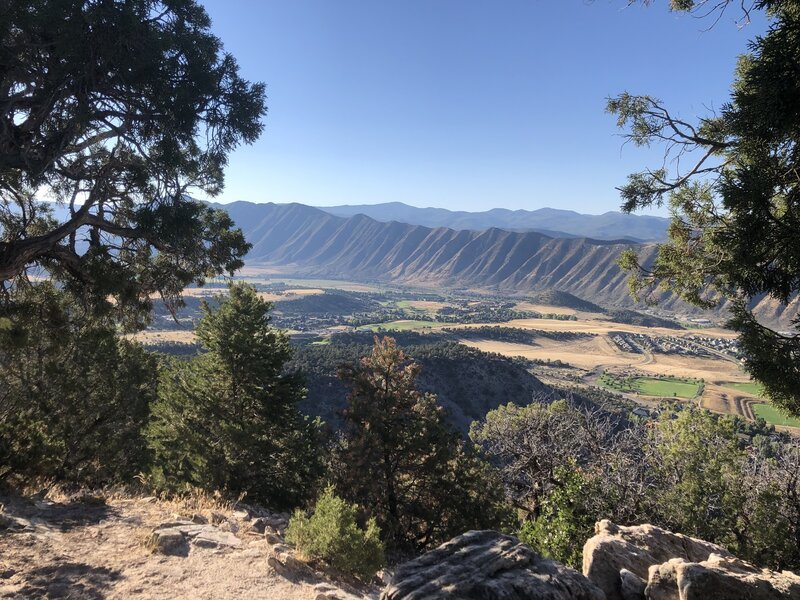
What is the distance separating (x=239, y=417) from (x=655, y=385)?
92517 mm

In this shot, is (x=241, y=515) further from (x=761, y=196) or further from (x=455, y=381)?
(x=455, y=381)

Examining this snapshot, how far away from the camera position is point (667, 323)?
17225 cm

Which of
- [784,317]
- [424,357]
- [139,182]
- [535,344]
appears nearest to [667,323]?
[784,317]

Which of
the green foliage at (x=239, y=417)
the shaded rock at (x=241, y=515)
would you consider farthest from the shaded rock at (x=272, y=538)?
the green foliage at (x=239, y=417)

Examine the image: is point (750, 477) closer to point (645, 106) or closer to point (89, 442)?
point (645, 106)

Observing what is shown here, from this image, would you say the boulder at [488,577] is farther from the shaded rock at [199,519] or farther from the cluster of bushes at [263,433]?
the cluster of bushes at [263,433]

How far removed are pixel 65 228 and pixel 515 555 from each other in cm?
920

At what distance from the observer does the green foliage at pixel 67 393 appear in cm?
937

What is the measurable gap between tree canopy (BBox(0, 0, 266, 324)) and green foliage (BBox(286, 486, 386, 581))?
5.73m

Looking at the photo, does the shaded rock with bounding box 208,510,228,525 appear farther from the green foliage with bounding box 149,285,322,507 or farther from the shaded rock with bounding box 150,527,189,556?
the green foliage with bounding box 149,285,322,507

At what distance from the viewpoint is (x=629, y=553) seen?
643 centimetres

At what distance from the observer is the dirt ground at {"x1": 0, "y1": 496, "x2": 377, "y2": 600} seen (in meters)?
5.79

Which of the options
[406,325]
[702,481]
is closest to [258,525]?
[702,481]

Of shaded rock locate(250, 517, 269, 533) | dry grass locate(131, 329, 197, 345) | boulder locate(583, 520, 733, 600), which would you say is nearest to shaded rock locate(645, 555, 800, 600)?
boulder locate(583, 520, 733, 600)
